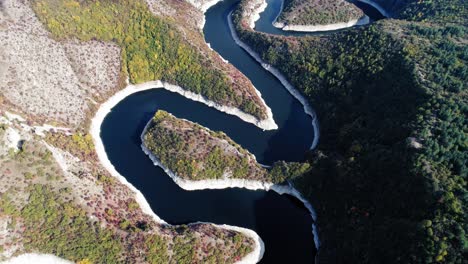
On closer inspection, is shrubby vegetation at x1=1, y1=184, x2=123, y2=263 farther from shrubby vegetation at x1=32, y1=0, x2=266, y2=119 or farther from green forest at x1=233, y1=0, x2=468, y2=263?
shrubby vegetation at x1=32, y1=0, x2=266, y2=119

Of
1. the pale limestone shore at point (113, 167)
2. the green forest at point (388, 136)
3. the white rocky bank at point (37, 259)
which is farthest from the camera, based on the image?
the pale limestone shore at point (113, 167)

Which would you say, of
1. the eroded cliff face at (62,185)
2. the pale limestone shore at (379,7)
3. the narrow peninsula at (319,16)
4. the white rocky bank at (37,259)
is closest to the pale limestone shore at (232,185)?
the eroded cliff face at (62,185)

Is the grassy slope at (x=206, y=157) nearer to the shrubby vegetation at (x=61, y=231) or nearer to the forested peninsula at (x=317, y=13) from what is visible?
the shrubby vegetation at (x=61, y=231)

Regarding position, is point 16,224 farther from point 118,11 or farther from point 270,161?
point 118,11

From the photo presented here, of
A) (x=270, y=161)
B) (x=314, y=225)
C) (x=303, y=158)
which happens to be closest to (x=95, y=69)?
(x=270, y=161)

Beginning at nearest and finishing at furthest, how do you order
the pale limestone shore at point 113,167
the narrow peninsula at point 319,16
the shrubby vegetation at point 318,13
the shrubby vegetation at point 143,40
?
the pale limestone shore at point 113,167
the shrubby vegetation at point 143,40
the narrow peninsula at point 319,16
the shrubby vegetation at point 318,13

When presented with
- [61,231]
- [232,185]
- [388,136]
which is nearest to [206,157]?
[232,185]
